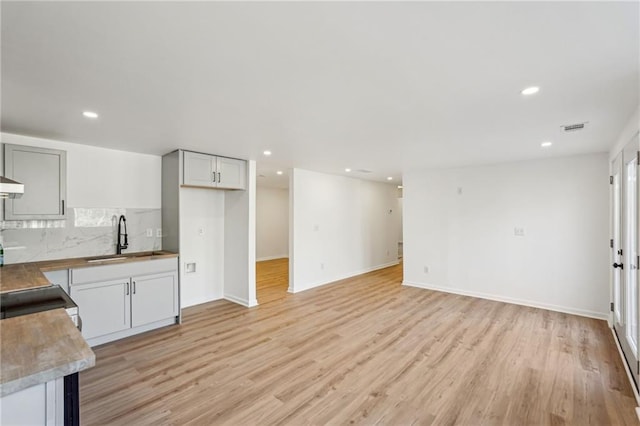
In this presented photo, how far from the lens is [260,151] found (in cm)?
405

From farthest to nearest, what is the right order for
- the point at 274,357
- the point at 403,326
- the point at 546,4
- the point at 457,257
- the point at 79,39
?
1. the point at 457,257
2. the point at 403,326
3. the point at 274,357
4. the point at 79,39
5. the point at 546,4

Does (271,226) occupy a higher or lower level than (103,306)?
higher

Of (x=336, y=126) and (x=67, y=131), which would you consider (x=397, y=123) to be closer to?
(x=336, y=126)

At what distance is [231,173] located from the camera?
4.48 meters

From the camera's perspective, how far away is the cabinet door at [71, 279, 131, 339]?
3.13 m

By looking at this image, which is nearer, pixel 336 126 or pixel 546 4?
pixel 546 4

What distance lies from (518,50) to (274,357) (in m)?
3.12

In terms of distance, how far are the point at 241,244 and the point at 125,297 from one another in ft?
5.61

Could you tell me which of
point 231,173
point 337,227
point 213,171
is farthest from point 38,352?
point 337,227

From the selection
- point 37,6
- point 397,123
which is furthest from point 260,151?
point 37,6

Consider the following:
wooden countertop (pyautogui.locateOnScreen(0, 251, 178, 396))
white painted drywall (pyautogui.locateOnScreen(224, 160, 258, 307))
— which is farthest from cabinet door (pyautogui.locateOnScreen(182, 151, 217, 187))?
wooden countertop (pyautogui.locateOnScreen(0, 251, 178, 396))

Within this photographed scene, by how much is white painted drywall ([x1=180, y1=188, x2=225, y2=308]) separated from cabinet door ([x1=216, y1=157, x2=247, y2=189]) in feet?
1.92

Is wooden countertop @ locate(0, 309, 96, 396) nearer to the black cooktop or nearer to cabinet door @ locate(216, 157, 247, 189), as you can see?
the black cooktop

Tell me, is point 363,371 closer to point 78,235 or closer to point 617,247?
point 617,247
